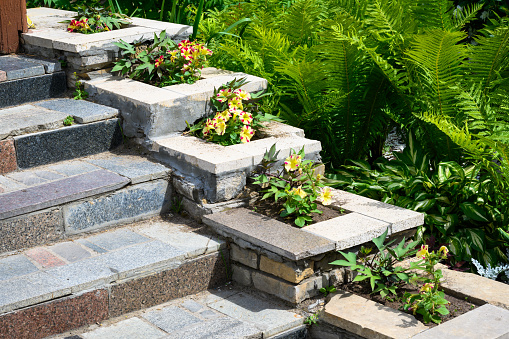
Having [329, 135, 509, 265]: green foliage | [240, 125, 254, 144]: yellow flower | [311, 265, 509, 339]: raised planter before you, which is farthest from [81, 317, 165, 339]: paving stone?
→ [329, 135, 509, 265]: green foliage

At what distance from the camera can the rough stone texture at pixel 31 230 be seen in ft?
9.69

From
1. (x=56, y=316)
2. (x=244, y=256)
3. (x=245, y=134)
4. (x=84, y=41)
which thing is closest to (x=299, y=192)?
(x=244, y=256)

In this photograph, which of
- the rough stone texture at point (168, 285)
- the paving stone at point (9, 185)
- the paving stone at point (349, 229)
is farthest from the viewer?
the paving stone at point (9, 185)

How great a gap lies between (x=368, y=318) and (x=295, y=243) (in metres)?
0.51

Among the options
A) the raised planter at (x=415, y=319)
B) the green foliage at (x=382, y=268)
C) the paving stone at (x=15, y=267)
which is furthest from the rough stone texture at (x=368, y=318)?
the paving stone at (x=15, y=267)

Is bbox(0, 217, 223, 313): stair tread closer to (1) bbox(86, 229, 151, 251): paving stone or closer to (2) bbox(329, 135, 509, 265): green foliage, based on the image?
(1) bbox(86, 229, 151, 251): paving stone

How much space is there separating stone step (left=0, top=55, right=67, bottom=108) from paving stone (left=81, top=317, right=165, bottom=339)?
1975 millimetres

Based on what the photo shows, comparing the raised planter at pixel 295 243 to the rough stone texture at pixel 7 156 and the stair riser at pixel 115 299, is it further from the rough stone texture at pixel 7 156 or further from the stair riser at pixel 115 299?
the rough stone texture at pixel 7 156

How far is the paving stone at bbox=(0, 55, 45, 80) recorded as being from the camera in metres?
3.99

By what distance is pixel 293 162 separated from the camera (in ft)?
11.3

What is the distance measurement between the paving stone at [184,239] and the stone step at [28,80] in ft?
4.81

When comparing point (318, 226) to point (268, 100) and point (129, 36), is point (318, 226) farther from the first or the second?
point (129, 36)

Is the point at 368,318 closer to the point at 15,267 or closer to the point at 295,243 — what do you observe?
the point at 295,243

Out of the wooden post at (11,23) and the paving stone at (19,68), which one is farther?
the wooden post at (11,23)
